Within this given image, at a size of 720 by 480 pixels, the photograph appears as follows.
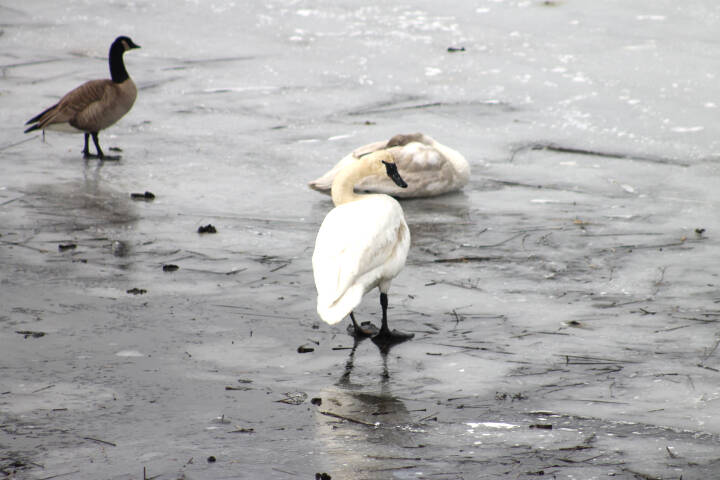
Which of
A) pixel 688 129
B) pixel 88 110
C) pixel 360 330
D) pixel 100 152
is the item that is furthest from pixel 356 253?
pixel 688 129

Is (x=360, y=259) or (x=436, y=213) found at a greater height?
(x=360, y=259)

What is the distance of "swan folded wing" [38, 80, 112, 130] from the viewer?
9.55 m

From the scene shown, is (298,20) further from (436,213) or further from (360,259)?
(360,259)

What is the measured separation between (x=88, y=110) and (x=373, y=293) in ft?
13.2

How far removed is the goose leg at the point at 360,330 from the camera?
19.1ft

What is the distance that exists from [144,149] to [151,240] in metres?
2.79

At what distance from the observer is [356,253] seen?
562 cm

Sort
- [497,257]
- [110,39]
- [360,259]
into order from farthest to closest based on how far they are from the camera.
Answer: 1. [110,39]
2. [497,257]
3. [360,259]

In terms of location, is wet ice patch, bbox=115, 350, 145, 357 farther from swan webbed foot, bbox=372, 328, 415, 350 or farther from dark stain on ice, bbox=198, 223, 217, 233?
dark stain on ice, bbox=198, 223, 217, 233

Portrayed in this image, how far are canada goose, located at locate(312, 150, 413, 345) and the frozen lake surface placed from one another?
299 millimetres

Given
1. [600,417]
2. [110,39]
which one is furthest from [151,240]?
[110,39]

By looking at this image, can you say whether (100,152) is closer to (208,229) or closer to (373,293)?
(208,229)

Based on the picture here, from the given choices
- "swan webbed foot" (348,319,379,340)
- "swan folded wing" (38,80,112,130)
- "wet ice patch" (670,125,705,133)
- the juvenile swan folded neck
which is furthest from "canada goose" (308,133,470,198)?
"wet ice patch" (670,125,705,133)

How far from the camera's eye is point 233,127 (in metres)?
10.8
